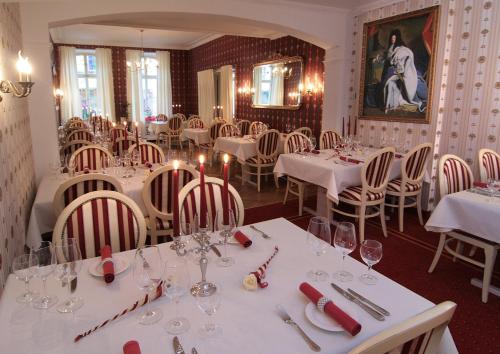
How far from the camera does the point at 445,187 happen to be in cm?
297

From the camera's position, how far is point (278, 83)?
745 centimetres

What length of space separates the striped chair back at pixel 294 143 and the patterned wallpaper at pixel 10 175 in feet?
9.94

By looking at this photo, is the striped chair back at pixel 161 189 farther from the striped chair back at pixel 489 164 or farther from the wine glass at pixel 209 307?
the striped chair back at pixel 489 164

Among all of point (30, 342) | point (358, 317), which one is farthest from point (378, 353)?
point (30, 342)

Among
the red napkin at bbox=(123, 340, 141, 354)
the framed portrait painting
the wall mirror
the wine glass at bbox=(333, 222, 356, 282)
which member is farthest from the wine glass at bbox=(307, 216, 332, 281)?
the wall mirror

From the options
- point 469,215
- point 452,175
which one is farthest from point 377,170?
point 469,215

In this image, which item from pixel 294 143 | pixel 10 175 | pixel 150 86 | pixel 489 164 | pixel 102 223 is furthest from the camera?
pixel 150 86

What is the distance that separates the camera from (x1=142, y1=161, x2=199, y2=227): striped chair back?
2.79m

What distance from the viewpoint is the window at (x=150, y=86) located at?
38.5ft

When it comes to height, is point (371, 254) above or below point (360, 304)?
above

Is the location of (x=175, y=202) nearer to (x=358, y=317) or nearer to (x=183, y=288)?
(x=183, y=288)

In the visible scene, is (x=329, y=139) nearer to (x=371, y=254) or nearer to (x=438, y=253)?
(x=438, y=253)

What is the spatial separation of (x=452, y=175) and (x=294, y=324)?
2543 mm

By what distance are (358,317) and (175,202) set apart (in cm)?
77
